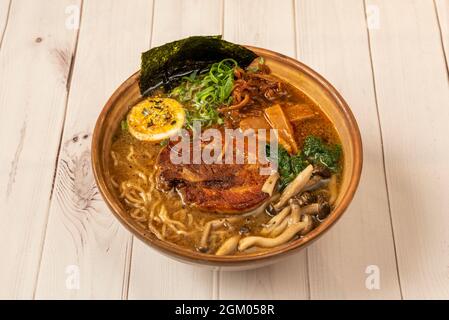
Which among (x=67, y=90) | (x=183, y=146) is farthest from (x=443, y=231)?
(x=67, y=90)

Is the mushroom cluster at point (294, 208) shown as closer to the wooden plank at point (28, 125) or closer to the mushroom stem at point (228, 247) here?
the mushroom stem at point (228, 247)

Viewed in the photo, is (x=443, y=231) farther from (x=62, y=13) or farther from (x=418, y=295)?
(x=62, y=13)

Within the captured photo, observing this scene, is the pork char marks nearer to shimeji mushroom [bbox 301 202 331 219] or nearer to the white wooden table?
shimeji mushroom [bbox 301 202 331 219]

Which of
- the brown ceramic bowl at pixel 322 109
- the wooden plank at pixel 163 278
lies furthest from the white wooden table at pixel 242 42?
the brown ceramic bowl at pixel 322 109

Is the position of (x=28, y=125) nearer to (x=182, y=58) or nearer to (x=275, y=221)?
(x=182, y=58)

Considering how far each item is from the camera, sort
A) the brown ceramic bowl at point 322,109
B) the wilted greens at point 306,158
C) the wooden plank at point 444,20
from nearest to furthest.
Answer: the brown ceramic bowl at point 322,109 → the wilted greens at point 306,158 → the wooden plank at point 444,20

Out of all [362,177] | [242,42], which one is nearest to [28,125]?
[242,42]

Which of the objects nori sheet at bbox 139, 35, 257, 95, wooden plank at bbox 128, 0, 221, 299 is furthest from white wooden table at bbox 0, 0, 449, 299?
nori sheet at bbox 139, 35, 257, 95
